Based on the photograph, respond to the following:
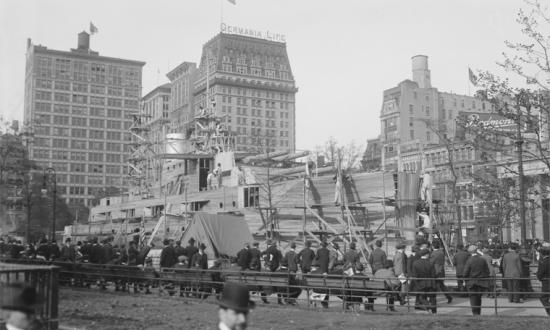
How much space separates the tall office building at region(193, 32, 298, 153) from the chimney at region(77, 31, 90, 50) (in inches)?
1121

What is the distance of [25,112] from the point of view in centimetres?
14050

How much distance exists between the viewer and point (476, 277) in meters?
16.7

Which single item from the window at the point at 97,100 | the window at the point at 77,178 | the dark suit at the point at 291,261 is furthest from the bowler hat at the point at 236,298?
the window at the point at 77,178

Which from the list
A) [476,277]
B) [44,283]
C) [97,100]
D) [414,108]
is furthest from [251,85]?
[44,283]

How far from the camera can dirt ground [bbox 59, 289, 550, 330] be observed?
1419 centimetres

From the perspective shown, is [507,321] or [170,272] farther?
[170,272]

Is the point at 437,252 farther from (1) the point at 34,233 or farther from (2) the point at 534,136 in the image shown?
(1) the point at 34,233

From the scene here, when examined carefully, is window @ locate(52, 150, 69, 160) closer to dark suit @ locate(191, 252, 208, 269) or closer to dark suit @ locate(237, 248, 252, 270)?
dark suit @ locate(191, 252, 208, 269)

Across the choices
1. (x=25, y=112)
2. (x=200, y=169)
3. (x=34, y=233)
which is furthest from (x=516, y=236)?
(x=25, y=112)

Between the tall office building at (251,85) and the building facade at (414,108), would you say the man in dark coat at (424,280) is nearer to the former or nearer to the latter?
the building facade at (414,108)

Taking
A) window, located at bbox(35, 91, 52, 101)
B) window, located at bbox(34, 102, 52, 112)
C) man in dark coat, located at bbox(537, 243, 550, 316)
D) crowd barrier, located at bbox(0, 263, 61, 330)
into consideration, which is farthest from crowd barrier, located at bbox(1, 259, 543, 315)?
window, located at bbox(34, 102, 52, 112)

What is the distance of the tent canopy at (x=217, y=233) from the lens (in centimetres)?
3075

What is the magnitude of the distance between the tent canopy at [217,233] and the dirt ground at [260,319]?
11.7 m

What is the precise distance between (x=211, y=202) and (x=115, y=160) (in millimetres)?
111944
